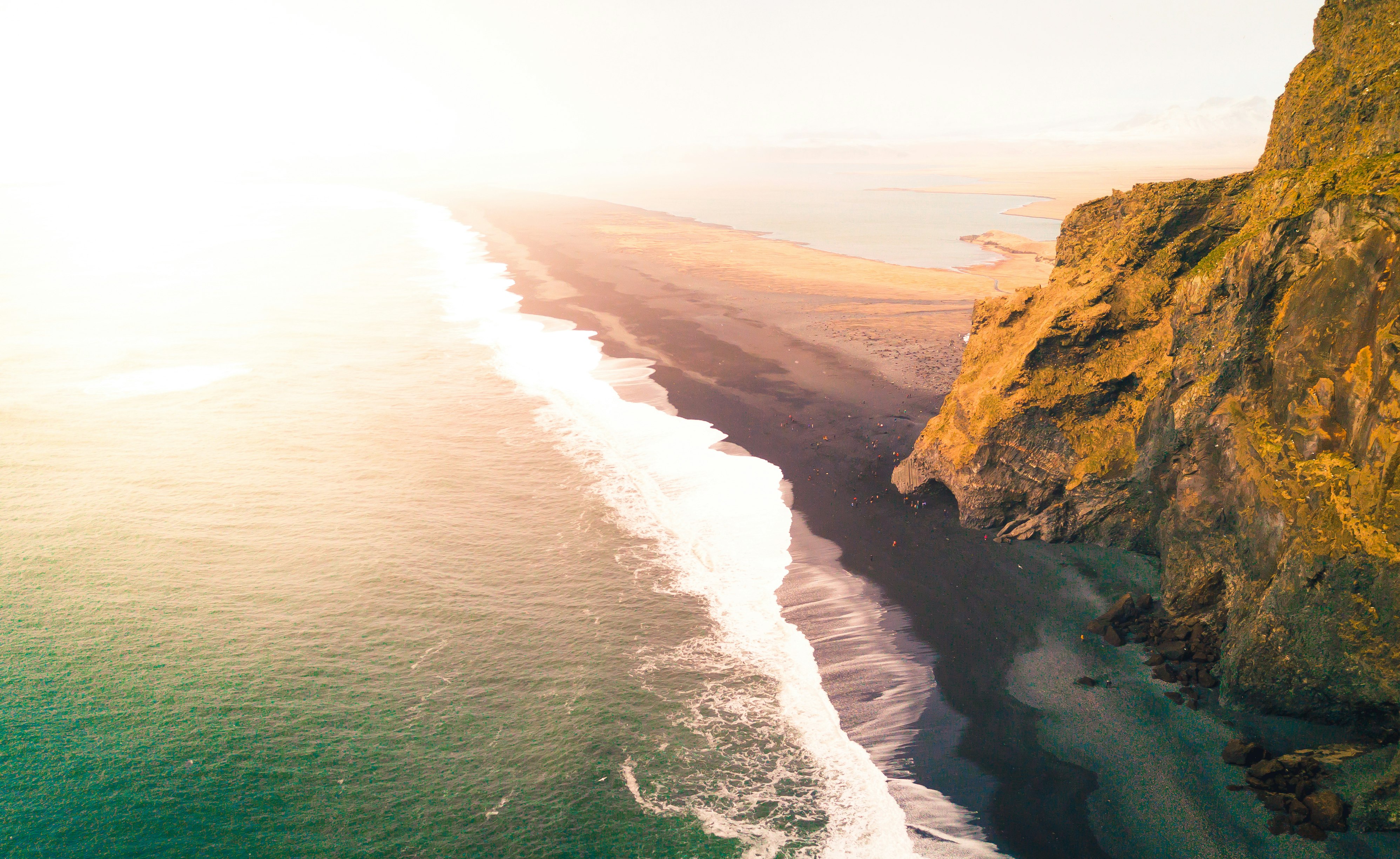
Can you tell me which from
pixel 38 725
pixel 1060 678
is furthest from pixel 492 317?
pixel 1060 678

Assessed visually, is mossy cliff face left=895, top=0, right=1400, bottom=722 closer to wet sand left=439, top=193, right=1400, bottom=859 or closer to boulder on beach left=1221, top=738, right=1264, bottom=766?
boulder on beach left=1221, top=738, right=1264, bottom=766

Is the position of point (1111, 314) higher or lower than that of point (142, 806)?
higher

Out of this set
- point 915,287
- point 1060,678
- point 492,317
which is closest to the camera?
point 1060,678

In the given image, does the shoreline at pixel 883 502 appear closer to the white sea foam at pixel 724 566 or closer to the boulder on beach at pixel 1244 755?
the white sea foam at pixel 724 566

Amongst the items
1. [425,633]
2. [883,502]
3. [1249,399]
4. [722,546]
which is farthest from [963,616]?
[425,633]

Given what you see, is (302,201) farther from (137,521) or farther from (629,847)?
(629,847)

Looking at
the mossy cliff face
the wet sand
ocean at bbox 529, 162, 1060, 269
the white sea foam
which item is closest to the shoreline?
the wet sand

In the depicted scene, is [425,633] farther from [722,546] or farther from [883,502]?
[883,502]
